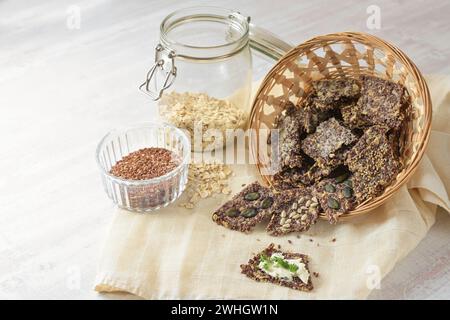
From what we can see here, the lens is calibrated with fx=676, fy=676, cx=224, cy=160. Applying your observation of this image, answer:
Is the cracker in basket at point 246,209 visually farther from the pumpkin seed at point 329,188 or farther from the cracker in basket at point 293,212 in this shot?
the pumpkin seed at point 329,188

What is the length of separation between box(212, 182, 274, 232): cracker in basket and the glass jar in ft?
0.80

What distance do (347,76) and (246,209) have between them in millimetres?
459

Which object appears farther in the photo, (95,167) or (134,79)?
(134,79)

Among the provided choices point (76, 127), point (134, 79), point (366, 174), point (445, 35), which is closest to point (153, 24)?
point (134, 79)

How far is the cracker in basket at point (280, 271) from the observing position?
1.46 meters

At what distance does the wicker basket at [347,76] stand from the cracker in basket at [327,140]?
0.13m

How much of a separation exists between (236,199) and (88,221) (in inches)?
14.6

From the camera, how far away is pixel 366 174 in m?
1.58

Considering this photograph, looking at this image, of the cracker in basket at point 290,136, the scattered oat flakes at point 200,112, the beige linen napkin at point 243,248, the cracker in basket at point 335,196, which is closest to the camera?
the beige linen napkin at point 243,248

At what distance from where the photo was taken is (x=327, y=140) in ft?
5.44

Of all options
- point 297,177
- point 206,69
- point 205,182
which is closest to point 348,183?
point 297,177

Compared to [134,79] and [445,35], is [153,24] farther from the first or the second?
[445,35]

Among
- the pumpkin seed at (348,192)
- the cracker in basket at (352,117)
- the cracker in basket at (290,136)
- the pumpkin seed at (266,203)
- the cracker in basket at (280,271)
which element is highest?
the cracker in basket at (352,117)

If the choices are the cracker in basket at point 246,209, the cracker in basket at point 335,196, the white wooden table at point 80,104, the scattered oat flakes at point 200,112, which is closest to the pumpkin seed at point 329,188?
the cracker in basket at point 335,196
